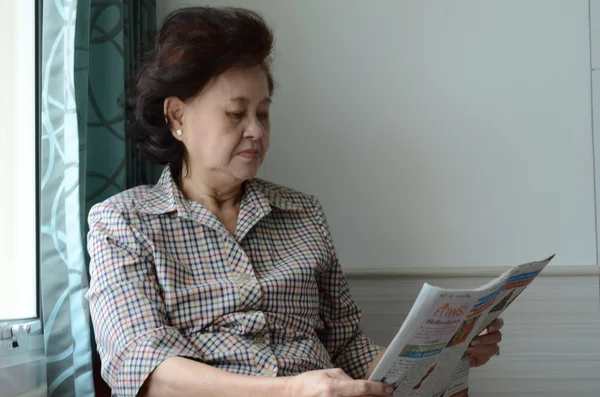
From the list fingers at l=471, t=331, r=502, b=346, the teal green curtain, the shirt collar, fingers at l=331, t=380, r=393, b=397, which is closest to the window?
the teal green curtain

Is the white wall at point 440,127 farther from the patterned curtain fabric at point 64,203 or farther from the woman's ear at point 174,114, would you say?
the patterned curtain fabric at point 64,203

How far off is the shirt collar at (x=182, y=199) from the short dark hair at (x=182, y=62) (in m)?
0.08

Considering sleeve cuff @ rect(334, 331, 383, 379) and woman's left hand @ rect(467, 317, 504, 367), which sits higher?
woman's left hand @ rect(467, 317, 504, 367)

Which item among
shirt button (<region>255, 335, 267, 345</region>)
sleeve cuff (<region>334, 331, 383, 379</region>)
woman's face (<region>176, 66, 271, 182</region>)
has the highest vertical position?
woman's face (<region>176, 66, 271, 182</region>)

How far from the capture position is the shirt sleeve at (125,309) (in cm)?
121

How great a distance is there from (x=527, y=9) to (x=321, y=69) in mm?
564

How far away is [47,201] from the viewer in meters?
1.34

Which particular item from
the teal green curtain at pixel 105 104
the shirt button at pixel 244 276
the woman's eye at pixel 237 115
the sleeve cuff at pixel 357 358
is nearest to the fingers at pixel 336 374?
the shirt button at pixel 244 276

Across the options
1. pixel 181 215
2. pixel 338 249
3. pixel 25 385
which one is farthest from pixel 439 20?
pixel 25 385

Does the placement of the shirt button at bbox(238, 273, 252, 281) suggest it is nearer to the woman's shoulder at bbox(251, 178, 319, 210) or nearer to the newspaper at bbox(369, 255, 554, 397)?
the woman's shoulder at bbox(251, 178, 319, 210)

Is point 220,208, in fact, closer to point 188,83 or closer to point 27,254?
point 188,83

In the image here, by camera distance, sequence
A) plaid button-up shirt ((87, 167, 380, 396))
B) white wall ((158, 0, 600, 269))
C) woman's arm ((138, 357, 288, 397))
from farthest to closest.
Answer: white wall ((158, 0, 600, 269))
plaid button-up shirt ((87, 167, 380, 396))
woman's arm ((138, 357, 288, 397))

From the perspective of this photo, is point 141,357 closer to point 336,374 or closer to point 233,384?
point 233,384

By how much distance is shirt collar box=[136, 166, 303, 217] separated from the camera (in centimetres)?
141
